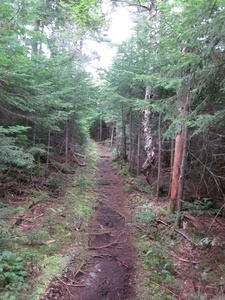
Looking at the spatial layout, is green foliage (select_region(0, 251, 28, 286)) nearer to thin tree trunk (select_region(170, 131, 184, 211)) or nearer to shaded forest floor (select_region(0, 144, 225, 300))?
shaded forest floor (select_region(0, 144, 225, 300))

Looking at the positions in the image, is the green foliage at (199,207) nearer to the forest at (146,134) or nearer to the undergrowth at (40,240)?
the forest at (146,134)

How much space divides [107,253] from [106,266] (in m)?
0.53

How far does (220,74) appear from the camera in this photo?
3.97 meters

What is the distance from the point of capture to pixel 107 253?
4945 mm

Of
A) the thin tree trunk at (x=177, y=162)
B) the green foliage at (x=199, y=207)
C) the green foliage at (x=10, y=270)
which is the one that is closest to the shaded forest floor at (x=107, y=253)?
the green foliage at (x=10, y=270)

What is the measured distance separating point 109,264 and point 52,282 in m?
1.43

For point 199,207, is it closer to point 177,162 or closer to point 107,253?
point 177,162

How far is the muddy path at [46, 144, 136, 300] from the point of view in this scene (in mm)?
3555

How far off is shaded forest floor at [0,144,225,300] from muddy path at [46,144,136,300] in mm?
19

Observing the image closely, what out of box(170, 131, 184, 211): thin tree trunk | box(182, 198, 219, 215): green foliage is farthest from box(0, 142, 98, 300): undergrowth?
box(182, 198, 219, 215): green foliage

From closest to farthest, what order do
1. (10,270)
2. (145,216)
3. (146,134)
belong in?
(10,270)
(145,216)
(146,134)

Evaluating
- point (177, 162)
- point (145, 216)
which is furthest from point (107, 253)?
point (177, 162)

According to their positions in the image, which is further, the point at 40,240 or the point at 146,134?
the point at 146,134

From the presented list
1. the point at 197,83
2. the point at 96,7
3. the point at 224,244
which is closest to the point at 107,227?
the point at 224,244
